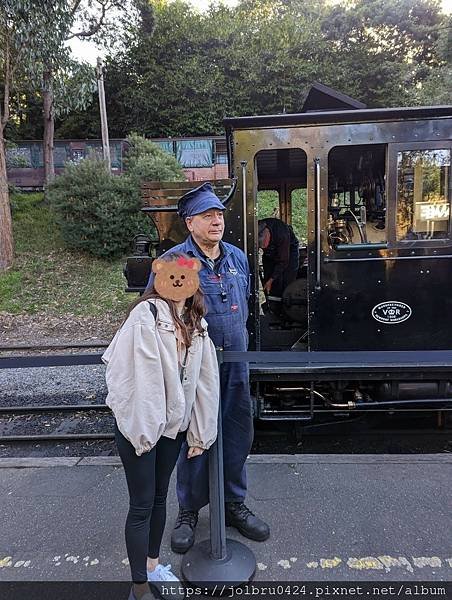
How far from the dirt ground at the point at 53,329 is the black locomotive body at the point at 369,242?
16.3 ft

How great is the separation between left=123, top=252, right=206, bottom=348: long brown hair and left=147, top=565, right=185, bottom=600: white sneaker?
1180 mm

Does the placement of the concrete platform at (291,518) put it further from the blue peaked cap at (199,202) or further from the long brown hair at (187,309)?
the blue peaked cap at (199,202)

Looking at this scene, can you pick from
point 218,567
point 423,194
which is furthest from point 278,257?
point 218,567

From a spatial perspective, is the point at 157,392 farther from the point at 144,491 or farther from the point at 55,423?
the point at 55,423

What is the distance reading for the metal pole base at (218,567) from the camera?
8.28 ft

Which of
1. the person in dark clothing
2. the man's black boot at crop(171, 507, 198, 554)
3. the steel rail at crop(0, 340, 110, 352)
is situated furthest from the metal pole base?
the steel rail at crop(0, 340, 110, 352)

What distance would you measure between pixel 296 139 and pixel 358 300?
136cm

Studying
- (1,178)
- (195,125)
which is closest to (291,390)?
(1,178)

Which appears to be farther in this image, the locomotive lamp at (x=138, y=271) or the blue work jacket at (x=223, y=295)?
the locomotive lamp at (x=138, y=271)

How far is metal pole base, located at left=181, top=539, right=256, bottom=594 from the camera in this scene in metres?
2.52

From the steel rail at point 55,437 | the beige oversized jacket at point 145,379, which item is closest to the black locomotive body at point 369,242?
the steel rail at point 55,437

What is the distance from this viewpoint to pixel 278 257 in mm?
5082

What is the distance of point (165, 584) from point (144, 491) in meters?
0.60

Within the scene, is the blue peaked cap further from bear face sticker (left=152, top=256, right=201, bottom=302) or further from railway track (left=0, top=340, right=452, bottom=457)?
railway track (left=0, top=340, right=452, bottom=457)
